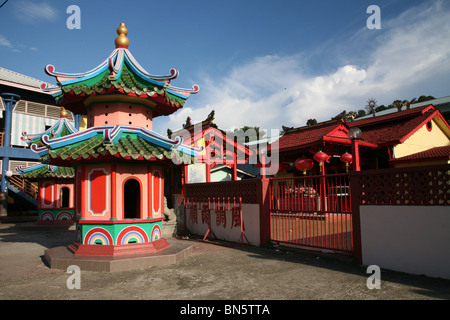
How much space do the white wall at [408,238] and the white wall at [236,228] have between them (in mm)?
3546

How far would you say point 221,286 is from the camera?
18.8 ft

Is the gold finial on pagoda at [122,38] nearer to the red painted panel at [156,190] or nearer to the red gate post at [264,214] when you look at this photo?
the red painted panel at [156,190]

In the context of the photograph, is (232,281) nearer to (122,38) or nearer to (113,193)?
(113,193)

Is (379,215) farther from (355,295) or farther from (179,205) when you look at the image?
(179,205)

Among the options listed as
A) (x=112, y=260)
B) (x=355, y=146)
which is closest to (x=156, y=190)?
(x=112, y=260)

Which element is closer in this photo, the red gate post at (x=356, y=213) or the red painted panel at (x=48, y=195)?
the red gate post at (x=356, y=213)

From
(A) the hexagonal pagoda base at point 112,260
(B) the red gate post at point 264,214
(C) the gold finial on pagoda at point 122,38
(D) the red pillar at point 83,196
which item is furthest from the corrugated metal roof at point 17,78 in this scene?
(B) the red gate post at point 264,214

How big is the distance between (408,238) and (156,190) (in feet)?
19.6

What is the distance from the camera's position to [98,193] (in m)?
7.80

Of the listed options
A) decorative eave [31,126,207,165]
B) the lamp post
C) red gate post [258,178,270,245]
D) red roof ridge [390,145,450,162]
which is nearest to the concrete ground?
red gate post [258,178,270,245]

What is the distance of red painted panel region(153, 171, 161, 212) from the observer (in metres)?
8.45

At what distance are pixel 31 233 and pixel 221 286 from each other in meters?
12.5

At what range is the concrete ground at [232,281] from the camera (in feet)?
16.9
